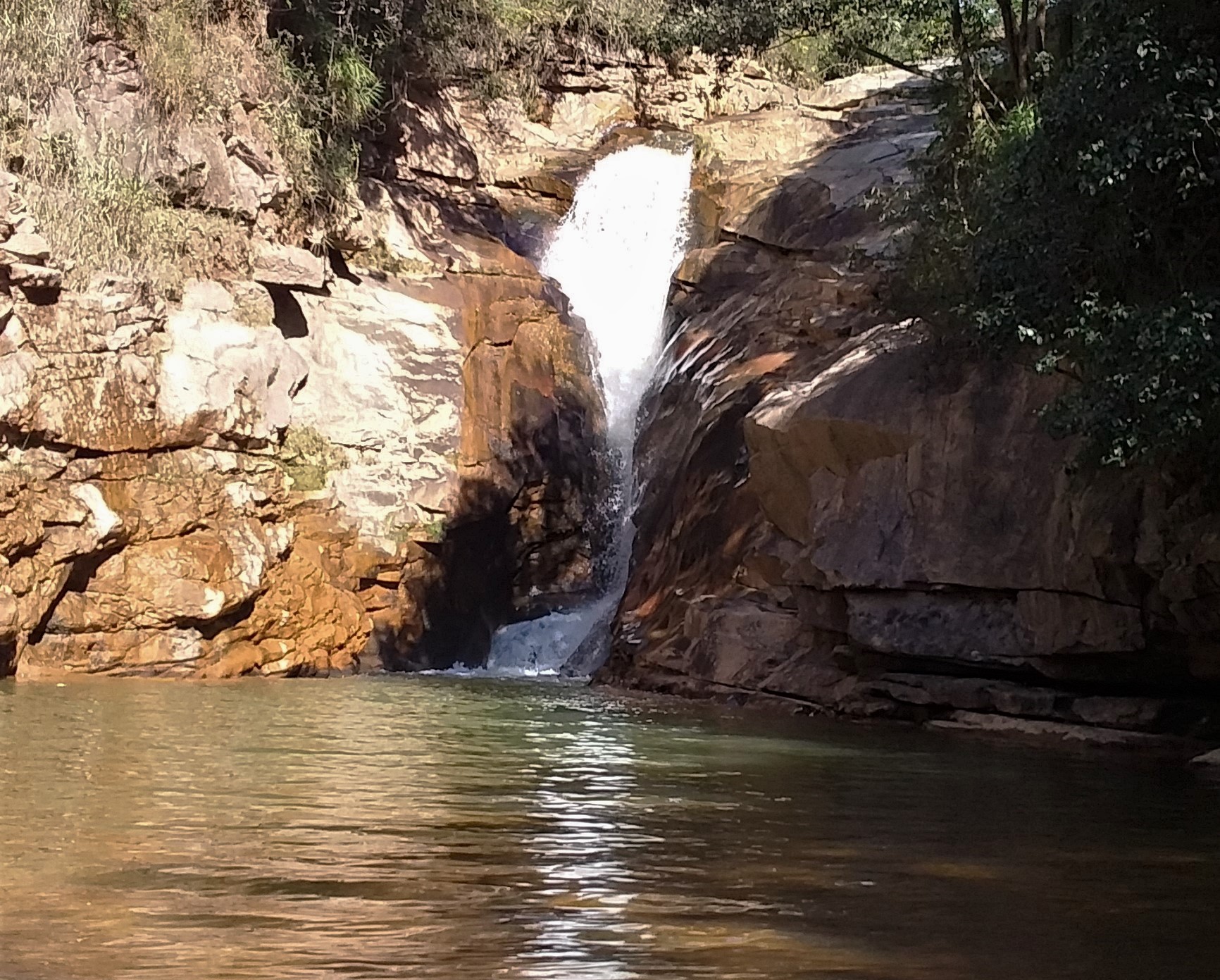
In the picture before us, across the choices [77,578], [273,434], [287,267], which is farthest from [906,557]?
[287,267]

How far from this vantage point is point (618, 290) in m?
28.5

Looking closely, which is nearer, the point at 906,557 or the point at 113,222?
the point at 906,557

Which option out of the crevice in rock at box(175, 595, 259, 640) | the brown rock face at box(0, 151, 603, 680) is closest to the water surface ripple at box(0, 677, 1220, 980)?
the brown rock face at box(0, 151, 603, 680)

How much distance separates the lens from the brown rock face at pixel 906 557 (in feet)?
44.3

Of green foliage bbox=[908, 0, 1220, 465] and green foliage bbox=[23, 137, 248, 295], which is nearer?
green foliage bbox=[908, 0, 1220, 465]

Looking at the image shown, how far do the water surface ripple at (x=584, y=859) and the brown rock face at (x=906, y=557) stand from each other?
1.78 m

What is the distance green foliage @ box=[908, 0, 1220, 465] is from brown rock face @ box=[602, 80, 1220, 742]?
1377mm

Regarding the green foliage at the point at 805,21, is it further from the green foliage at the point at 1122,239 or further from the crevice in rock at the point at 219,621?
the crevice in rock at the point at 219,621

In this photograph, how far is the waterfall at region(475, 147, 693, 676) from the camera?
23.5m

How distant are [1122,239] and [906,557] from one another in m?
4.67

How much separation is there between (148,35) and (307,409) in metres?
6.41

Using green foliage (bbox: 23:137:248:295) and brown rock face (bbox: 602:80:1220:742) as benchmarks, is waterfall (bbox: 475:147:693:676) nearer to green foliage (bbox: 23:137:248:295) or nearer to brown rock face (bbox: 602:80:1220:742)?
brown rock face (bbox: 602:80:1220:742)

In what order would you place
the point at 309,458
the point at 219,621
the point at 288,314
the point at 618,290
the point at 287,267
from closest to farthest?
the point at 219,621
the point at 309,458
the point at 287,267
the point at 288,314
the point at 618,290

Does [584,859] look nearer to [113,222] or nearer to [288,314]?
[113,222]
